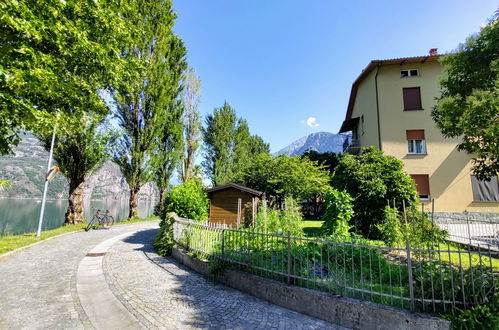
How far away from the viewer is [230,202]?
1223 centimetres

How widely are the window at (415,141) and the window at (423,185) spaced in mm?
1896

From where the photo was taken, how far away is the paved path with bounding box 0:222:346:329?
3.76 m

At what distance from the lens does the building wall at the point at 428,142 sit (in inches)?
616

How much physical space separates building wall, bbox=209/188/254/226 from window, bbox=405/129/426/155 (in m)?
13.2

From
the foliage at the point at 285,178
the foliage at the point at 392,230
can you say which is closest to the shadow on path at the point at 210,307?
the foliage at the point at 392,230

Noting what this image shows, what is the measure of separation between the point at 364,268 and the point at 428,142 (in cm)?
1523

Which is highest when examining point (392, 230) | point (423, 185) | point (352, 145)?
point (352, 145)

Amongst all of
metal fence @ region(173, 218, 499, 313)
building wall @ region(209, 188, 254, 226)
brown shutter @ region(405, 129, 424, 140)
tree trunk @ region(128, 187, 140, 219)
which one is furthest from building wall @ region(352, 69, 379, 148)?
tree trunk @ region(128, 187, 140, 219)

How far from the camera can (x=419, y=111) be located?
1697 centimetres

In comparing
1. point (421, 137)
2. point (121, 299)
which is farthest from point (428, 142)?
point (121, 299)

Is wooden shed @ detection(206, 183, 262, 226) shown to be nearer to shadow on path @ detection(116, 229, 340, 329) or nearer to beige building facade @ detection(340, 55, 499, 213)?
shadow on path @ detection(116, 229, 340, 329)

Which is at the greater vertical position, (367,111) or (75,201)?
(367,111)

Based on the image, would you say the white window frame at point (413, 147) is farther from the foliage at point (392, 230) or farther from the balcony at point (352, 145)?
the foliage at point (392, 230)

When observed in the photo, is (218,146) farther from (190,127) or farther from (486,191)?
(486,191)
